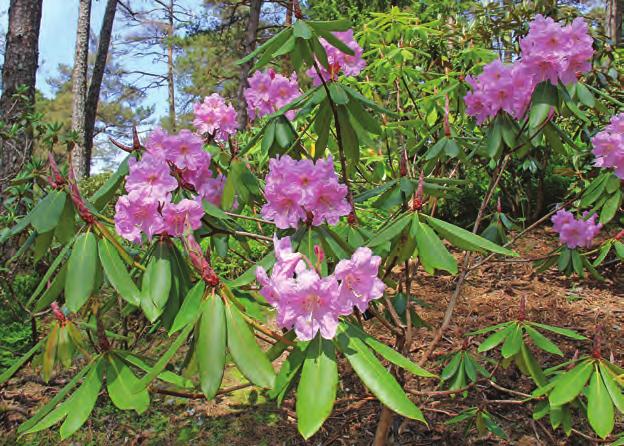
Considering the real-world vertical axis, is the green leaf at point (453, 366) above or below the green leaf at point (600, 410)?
below

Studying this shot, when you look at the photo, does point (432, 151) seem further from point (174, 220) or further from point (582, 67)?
point (174, 220)

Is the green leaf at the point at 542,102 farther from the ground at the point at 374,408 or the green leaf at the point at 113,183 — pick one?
the green leaf at the point at 113,183

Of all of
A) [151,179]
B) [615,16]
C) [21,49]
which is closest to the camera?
[151,179]

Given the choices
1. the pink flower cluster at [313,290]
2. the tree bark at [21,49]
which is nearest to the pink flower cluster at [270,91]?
the pink flower cluster at [313,290]

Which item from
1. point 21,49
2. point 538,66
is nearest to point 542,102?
point 538,66

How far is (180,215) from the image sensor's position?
1.10 m

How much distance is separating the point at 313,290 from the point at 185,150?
64cm

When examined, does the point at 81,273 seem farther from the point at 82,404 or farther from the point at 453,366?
the point at 453,366

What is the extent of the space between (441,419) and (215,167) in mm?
1466

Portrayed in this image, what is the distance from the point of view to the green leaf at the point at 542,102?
1.26 m

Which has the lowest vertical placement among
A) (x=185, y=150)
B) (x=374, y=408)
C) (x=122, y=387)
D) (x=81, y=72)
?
(x=374, y=408)

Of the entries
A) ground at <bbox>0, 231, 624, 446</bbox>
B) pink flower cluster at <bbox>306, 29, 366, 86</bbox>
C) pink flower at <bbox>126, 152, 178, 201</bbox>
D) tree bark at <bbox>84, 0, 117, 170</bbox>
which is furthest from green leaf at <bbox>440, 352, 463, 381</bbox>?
tree bark at <bbox>84, 0, 117, 170</bbox>

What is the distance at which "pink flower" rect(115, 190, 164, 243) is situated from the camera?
1.06 metres

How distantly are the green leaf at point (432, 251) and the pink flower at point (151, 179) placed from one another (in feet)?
1.77
